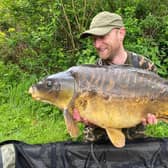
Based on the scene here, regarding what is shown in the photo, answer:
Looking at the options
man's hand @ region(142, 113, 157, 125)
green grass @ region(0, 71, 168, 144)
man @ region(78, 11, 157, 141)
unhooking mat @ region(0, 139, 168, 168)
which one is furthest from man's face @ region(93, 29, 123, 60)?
green grass @ region(0, 71, 168, 144)

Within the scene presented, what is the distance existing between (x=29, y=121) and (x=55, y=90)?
4.74 ft

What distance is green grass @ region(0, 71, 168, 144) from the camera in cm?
314

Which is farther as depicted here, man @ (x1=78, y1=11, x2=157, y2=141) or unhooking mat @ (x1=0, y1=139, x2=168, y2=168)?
unhooking mat @ (x1=0, y1=139, x2=168, y2=168)

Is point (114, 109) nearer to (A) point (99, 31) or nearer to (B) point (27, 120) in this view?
(A) point (99, 31)

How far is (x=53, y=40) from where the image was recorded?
377 cm

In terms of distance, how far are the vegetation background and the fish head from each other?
132 centimetres

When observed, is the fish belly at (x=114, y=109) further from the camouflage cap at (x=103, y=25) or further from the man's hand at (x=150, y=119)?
the camouflage cap at (x=103, y=25)

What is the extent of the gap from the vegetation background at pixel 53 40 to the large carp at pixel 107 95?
1214 mm

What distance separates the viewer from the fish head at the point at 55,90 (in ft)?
6.48

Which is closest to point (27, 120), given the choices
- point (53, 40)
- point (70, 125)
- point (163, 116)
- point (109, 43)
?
point (53, 40)

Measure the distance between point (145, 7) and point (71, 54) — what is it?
0.72m

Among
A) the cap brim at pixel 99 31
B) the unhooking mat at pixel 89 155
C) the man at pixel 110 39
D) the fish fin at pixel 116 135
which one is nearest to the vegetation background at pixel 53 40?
the unhooking mat at pixel 89 155

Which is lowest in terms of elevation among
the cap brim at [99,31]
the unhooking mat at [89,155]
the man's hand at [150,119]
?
the unhooking mat at [89,155]

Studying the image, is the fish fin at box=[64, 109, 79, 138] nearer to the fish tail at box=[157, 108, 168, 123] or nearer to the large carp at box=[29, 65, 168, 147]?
the large carp at box=[29, 65, 168, 147]
